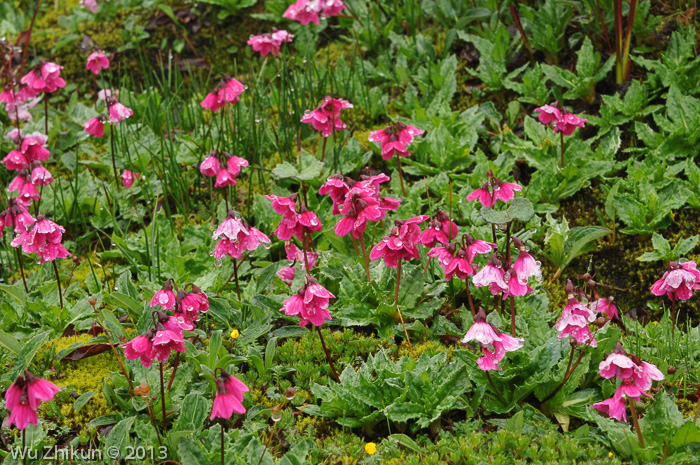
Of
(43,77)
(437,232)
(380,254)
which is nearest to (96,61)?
(43,77)

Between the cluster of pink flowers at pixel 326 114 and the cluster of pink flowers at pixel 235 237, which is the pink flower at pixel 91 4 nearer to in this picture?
the cluster of pink flowers at pixel 326 114

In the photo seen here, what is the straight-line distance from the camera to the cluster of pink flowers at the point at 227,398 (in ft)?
5.86

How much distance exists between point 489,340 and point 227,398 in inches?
35.0

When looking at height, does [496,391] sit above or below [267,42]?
below

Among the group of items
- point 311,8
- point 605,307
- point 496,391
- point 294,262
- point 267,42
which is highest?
point 311,8

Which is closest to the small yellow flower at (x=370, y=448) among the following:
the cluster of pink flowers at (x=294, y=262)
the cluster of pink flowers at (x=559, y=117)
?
the cluster of pink flowers at (x=294, y=262)

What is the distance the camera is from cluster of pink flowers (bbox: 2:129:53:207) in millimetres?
3018

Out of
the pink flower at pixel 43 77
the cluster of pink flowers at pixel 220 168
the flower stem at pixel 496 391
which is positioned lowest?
the flower stem at pixel 496 391

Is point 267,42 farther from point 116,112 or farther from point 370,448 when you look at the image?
point 370,448

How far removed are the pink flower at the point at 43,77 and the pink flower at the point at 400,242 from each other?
243 cm

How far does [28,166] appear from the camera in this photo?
3486mm

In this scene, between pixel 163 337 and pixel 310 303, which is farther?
pixel 310 303

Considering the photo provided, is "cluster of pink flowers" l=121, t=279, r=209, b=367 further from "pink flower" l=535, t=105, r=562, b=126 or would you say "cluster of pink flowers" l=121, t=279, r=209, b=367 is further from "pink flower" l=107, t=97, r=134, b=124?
"pink flower" l=535, t=105, r=562, b=126

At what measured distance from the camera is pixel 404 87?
451 centimetres
